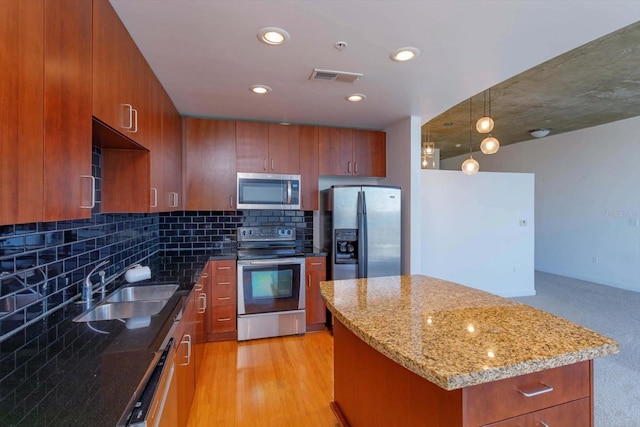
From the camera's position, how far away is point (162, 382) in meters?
1.16

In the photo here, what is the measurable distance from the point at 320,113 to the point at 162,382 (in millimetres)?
2734

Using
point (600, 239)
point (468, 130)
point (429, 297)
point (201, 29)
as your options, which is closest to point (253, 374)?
point (429, 297)

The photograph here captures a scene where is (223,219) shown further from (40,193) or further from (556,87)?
(556,87)

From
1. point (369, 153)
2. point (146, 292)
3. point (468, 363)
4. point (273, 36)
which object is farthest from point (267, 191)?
point (468, 363)

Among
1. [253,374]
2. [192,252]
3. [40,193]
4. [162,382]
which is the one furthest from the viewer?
[192,252]

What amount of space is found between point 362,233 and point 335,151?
1.08 metres

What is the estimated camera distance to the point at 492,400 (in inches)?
39.4

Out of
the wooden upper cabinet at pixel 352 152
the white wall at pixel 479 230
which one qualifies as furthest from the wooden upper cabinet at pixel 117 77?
the white wall at pixel 479 230

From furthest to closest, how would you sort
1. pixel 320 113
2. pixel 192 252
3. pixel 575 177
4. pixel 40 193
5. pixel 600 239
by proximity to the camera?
pixel 575 177
pixel 600 239
pixel 192 252
pixel 320 113
pixel 40 193

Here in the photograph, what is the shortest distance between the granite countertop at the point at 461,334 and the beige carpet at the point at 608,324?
1444mm

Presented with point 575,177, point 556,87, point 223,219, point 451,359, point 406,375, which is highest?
point 556,87

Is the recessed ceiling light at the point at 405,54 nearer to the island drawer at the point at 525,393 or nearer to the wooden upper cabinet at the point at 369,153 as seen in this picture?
the wooden upper cabinet at the point at 369,153

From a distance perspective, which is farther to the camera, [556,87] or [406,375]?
[556,87]

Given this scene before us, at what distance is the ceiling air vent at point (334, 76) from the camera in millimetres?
2248
